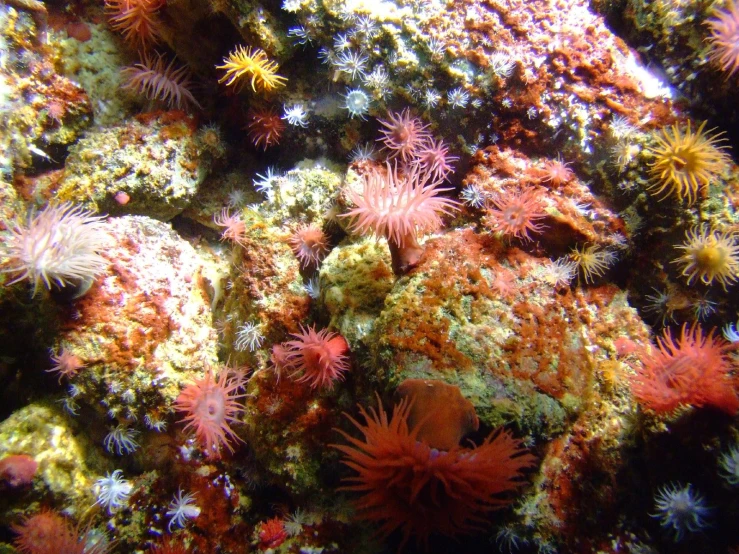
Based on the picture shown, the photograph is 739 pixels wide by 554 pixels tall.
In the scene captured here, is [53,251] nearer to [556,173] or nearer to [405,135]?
[405,135]

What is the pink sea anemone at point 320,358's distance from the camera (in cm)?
333

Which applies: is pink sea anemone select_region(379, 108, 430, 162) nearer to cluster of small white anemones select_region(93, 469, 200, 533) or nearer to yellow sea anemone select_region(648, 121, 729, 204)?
yellow sea anemone select_region(648, 121, 729, 204)

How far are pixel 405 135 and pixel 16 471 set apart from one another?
4.49 metres

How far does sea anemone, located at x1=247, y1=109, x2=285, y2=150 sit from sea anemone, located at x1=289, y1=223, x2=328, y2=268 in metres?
1.15

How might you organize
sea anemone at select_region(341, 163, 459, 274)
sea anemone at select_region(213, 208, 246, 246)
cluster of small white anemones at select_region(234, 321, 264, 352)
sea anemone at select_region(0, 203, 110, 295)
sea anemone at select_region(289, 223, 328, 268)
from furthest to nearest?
Result: 1. sea anemone at select_region(213, 208, 246, 246)
2. sea anemone at select_region(289, 223, 328, 268)
3. cluster of small white anemones at select_region(234, 321, 264, 352)
4. sea anemone at select_region(0, 203, 110, 295)
5. sea anemone at select_region(341, 163, 459, 274)

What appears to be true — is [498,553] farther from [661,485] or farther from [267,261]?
[267,261]

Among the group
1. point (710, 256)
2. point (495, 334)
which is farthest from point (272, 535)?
point (710, 256)

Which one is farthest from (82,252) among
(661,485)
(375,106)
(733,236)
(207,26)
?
(733,236)

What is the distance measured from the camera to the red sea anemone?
225 centimetres

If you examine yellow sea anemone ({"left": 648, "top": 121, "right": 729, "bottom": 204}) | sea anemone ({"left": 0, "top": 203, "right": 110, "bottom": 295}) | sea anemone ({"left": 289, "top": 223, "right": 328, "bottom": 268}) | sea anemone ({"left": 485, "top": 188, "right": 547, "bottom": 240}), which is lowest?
sea anemone ({"left": 0, "top": 203, "right": 110, "bottom": 295})

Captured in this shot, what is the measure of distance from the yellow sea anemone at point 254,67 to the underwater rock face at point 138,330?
70.6 inches

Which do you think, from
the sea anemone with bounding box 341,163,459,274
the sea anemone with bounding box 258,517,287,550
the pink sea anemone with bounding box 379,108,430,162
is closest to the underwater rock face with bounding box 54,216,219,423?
the sea anemone with bounding box 258,517,287,550

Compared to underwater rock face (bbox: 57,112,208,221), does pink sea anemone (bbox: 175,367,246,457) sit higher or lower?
lower

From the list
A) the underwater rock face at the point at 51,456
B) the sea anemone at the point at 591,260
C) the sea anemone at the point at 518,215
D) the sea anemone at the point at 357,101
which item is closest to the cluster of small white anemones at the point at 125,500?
the underwater rock face at the point at 51,456
